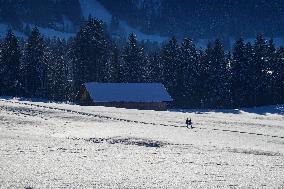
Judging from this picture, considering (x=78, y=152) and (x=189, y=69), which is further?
(x=189, y=69)

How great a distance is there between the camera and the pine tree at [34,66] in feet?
238

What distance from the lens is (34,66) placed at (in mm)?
72562

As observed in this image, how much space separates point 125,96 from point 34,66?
877 inches

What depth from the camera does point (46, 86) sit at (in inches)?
2995

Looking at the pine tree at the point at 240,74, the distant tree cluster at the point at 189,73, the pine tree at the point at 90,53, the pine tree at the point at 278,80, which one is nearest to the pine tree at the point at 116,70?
the distant tree cluster at the point at 189,73

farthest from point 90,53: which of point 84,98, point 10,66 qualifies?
point 84,98

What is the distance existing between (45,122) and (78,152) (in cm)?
917

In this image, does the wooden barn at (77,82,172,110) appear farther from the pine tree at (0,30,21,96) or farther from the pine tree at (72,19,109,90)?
the pine tree at (72,19,109,90)

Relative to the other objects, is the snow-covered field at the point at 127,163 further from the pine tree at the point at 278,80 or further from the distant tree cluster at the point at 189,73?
the pine tree at the point at 278,80

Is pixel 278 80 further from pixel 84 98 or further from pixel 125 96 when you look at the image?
pixel 84 98

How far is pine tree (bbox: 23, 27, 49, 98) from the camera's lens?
7256 cm

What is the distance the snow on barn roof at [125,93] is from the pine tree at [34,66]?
53.4ft

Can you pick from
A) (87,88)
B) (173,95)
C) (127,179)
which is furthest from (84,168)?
(173,95)

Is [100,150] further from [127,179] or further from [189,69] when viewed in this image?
[189,69]
